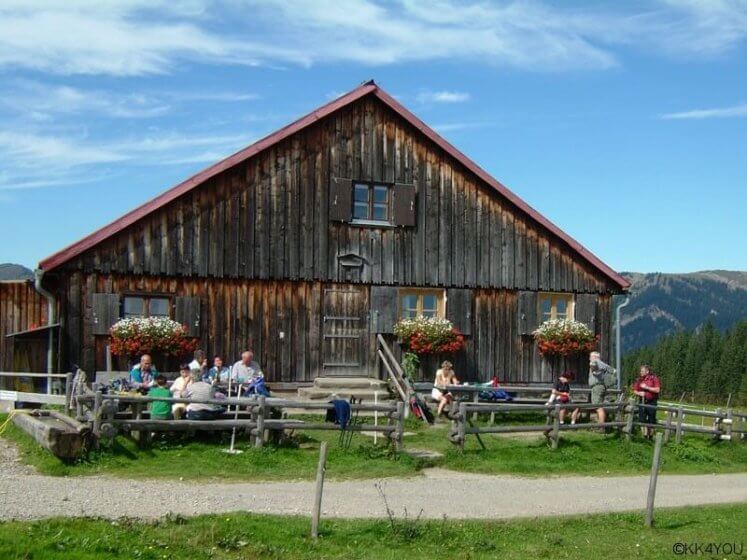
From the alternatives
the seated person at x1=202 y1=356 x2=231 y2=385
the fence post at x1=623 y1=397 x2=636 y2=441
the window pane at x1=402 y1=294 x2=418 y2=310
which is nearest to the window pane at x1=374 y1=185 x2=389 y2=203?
the window pane at x1=402 y1=294 x2=418 y2=310

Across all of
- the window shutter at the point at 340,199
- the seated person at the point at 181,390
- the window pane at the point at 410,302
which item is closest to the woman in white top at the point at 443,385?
the window pane at the point at 410,302

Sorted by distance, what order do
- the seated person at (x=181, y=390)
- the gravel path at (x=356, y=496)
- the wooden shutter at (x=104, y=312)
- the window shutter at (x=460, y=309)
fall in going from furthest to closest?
the window shutter at (x=460, y=309), the wooden shutter at (x=104, y=312), the seated person at (x=181, y=390), the gravel path at (x=356, y=496)

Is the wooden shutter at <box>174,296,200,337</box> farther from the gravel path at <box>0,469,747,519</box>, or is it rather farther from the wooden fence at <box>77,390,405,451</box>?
the gravel path at <box>0,469,747,519</box>

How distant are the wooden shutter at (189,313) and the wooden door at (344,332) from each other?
3183 mm

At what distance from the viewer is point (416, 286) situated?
985 inches

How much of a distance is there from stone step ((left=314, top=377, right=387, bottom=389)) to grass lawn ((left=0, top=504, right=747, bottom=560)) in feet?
33.8

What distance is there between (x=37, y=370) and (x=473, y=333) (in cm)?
1112

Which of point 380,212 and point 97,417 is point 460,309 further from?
point 97,417

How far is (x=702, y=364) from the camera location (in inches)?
5285

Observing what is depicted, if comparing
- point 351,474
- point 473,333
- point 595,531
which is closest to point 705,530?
point 595,531

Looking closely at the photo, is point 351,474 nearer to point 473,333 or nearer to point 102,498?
point 102,498

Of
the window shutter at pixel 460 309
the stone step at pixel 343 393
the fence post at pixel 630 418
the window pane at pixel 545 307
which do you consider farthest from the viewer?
the window pane at pixel 545 307

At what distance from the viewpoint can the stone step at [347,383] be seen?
23.2 meters

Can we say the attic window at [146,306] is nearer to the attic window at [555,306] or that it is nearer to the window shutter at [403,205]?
the window shutter at [403,205]
